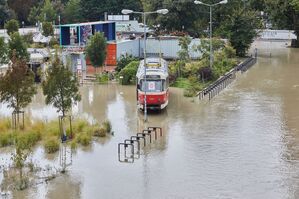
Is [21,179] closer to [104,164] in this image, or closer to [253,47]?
[104,164]

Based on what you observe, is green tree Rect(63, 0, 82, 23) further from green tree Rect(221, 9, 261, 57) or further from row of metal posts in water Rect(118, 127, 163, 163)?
row of metal posts in water Rect(118, 127, 163, 163)

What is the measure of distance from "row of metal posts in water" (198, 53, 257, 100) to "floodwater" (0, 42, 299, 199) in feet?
2.29

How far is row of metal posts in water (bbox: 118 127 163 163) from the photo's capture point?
26.4 metres

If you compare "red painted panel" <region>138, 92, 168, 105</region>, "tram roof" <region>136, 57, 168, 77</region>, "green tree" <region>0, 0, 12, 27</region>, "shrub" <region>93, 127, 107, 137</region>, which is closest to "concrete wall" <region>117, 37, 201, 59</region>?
"tram roof" <region>136, 57, 168, 77</region>

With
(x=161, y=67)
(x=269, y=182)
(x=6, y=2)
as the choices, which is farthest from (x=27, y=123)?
(x=6, y=2)

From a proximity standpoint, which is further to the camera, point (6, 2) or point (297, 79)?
point (6, 2)

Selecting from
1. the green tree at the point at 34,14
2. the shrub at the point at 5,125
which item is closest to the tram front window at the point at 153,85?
the shrub at the point at 5,125

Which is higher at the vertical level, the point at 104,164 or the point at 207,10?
the point at 207,10

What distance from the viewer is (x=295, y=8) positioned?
65125 mm

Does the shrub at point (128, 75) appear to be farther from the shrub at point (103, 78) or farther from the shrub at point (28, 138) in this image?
the shrub at point (28, 138)

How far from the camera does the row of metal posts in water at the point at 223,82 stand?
40969 millimetres

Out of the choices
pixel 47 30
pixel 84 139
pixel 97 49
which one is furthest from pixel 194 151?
pixel 47 30

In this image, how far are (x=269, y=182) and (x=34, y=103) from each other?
2031 cm

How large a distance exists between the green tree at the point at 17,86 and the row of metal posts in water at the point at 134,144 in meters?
5.44
